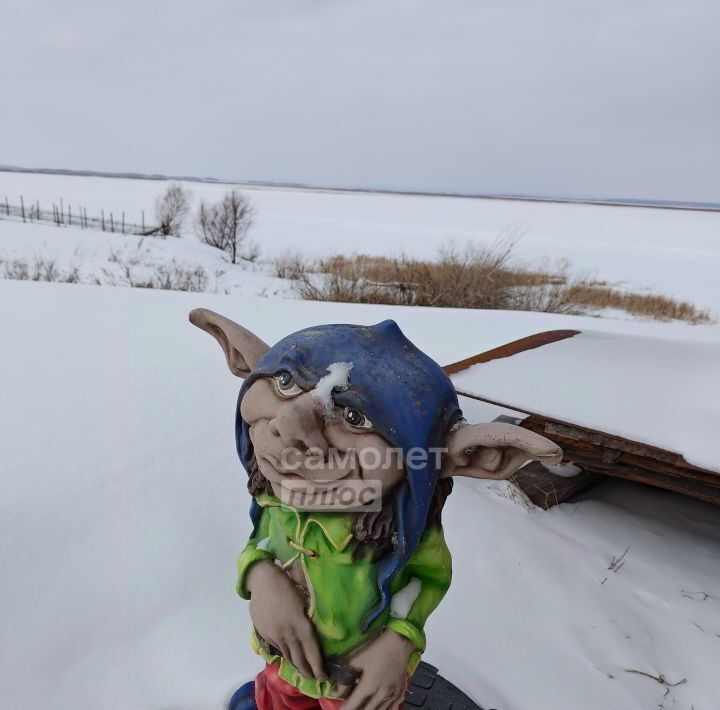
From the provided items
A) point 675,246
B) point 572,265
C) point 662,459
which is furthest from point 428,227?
point 662,459

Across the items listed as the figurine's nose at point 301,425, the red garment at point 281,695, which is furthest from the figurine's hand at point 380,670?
the figurine's nose at point 301,425

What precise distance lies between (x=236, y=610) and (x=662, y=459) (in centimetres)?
130

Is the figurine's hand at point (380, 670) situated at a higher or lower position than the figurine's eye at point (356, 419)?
lower

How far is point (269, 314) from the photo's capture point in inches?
136

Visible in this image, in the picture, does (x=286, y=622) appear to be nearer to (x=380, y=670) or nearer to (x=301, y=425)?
(x=380, y=670)

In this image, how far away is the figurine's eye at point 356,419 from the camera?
0.91 metres

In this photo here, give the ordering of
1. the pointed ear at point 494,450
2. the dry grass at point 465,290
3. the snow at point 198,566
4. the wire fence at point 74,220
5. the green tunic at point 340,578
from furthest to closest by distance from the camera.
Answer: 1. the wire fence at point 74,220
2. the dry grass at point 465,290
3. the snow at point 198,566
4. the green tunic at point 340,578
5. the pointed ear at point 494,450

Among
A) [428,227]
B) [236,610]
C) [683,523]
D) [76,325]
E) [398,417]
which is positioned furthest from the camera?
[428,227]

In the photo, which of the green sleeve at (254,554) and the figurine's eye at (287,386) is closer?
the figurine's eye at (287,386)

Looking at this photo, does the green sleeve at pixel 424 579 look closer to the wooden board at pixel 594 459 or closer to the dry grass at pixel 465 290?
the wooden board at pixel 594 459

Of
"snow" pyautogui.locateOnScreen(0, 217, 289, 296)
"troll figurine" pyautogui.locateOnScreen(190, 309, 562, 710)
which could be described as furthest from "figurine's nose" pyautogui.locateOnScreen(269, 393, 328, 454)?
"snow" pyautogui.locateOnScreen(0, 217, 289, 296)

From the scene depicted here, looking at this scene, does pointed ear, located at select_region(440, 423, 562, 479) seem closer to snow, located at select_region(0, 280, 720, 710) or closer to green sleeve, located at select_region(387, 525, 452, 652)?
green sleeve, located at select_region(387, 525, 452, 652)

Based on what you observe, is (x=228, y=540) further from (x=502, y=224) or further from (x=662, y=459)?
(x=502, y=224)

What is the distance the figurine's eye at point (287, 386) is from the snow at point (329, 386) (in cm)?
4
